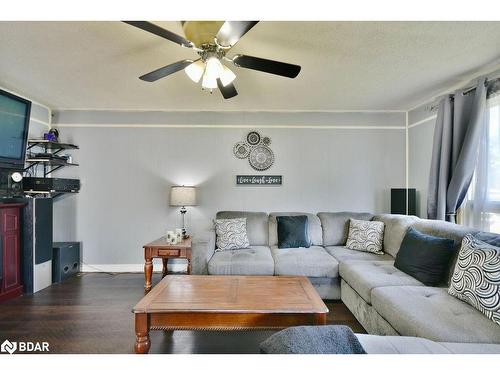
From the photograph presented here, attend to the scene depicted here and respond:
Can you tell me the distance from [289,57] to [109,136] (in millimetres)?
2856

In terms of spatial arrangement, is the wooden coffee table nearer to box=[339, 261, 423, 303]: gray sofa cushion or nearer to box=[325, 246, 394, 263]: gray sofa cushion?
box=[339, 261, 423, 303]: gray sofa cushion

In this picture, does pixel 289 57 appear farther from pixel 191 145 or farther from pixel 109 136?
pixel 109 136

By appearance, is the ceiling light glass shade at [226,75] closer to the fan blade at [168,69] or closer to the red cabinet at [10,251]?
the fan blade at [168,69]

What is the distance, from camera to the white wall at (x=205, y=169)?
3.69 metres

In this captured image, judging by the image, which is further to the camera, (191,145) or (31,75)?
(191,145)

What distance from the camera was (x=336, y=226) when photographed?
331 centimetres

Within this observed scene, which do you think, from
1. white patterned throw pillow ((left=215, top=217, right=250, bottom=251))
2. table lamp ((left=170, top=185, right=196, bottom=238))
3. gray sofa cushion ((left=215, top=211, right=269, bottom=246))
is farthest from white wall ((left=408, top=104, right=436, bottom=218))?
table lamp ((left=170, top=185, right=196, bottom=238))

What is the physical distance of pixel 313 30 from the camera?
5.88 ft

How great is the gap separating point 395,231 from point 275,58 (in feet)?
7.16

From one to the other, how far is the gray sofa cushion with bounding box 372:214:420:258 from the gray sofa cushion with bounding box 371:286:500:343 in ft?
2.84

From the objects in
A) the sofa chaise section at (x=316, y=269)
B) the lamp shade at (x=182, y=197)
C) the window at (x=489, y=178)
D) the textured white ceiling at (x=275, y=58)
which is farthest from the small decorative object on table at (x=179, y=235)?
the window at (x=489, y=178)

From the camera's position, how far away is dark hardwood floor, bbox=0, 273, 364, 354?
1.87m

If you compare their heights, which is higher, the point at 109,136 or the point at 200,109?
the point at 200,109
